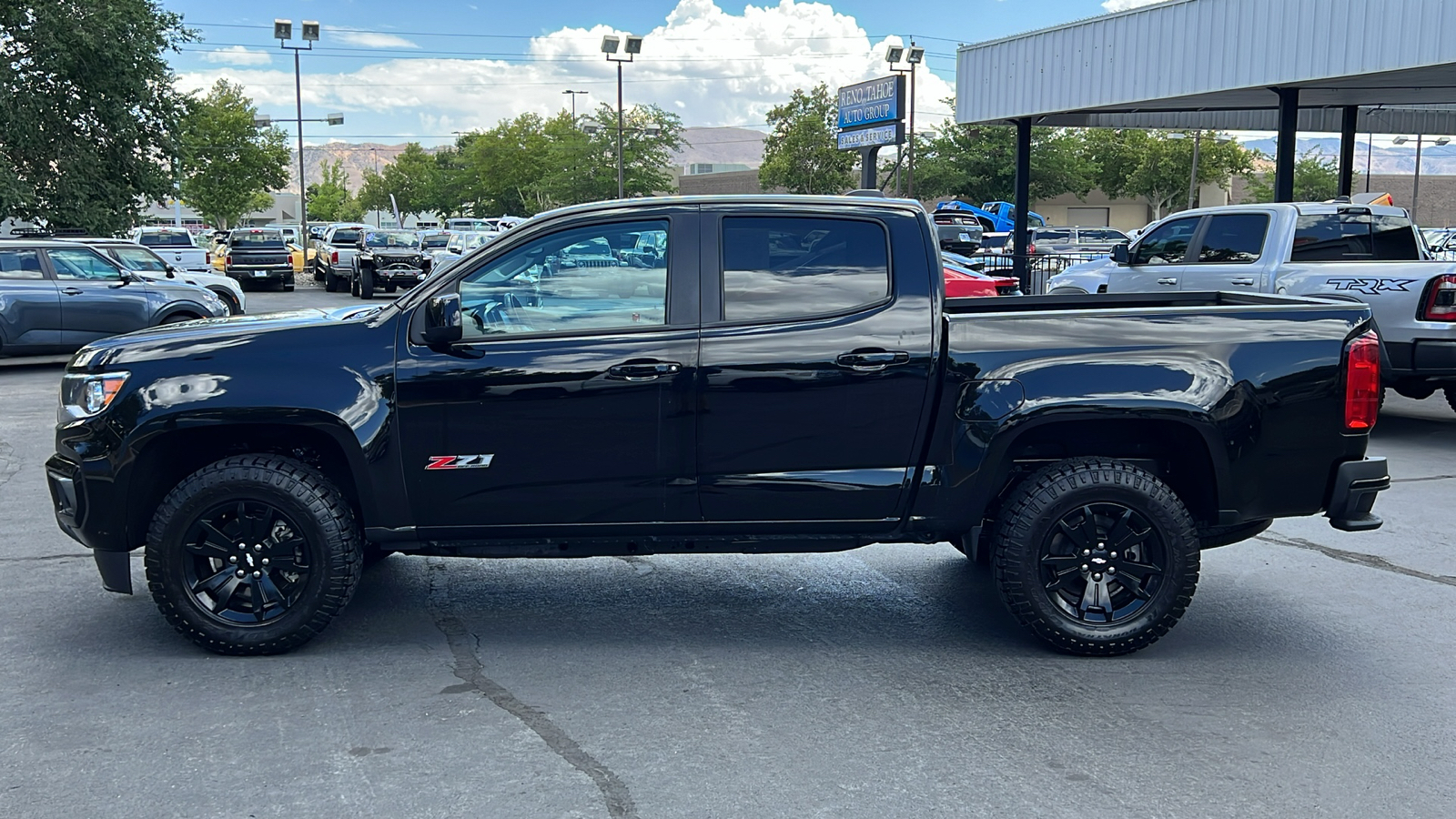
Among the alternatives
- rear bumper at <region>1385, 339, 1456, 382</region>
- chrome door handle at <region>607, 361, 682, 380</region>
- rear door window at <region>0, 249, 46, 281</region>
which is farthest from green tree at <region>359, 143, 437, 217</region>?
chrome door handle at <region>607, 361, 682, 380</region>

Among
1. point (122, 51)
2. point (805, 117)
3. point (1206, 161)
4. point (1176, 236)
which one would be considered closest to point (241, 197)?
point (805, 117)

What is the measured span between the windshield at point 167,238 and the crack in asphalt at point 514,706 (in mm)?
31960

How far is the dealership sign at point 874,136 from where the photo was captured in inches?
1326

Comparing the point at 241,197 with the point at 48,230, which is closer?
the point at 48,230

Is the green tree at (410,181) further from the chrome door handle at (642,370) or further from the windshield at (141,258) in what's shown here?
the chrome door handle at (642,370)

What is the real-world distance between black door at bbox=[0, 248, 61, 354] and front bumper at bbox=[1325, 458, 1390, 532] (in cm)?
1578

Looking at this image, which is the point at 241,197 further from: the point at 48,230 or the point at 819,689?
the point at 819,689

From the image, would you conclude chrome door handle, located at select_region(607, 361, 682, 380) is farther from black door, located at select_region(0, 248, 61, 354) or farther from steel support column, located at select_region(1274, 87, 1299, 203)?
steel support column, located at select_region(1274, 87, 1299, 203)

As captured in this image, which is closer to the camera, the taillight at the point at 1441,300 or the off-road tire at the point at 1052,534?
the off-road tire at the point at 1052,534

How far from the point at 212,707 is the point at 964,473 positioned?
10.0 feet

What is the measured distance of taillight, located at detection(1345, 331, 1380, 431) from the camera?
5.30m

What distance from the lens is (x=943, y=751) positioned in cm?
433

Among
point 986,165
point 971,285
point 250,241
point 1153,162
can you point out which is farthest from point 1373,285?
point 1153,162

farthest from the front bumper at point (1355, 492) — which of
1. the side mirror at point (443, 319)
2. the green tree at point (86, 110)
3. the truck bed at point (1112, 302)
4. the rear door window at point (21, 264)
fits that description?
the green tree at point (86, 110)
